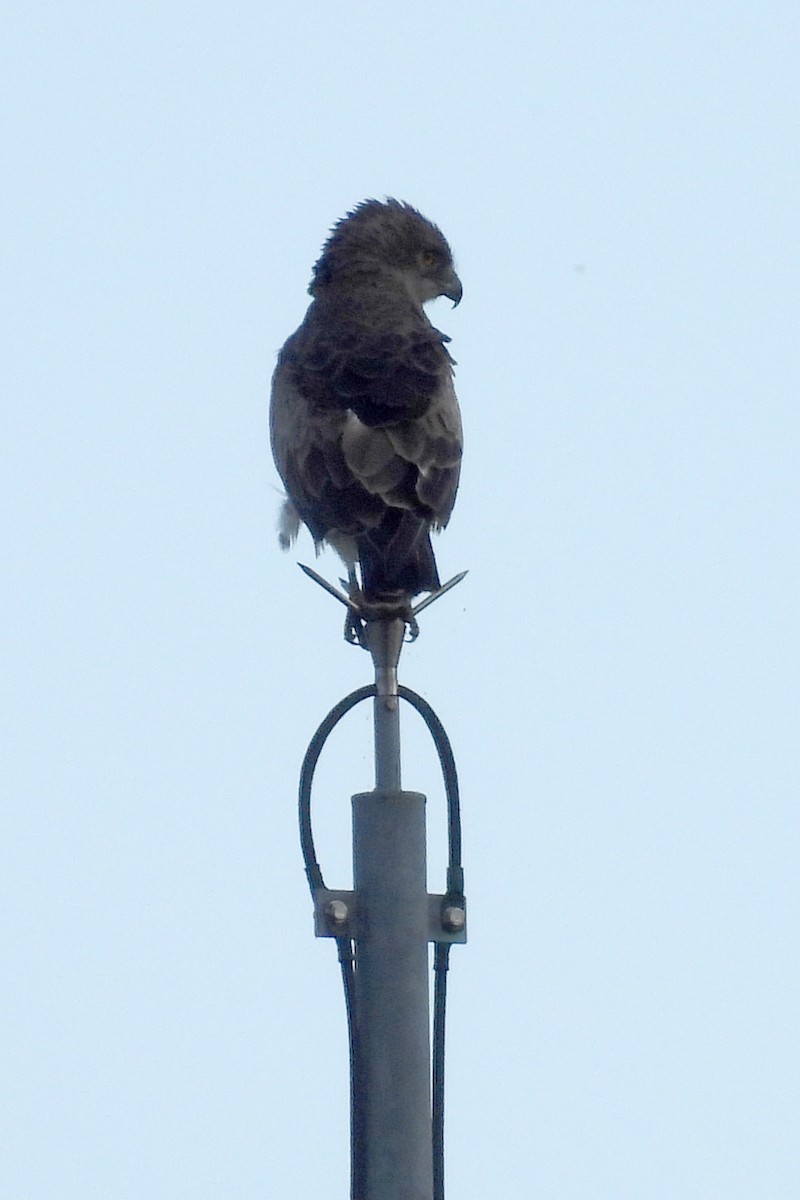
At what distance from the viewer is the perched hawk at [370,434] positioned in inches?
271

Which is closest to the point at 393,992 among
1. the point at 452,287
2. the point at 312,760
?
the point at 312,760

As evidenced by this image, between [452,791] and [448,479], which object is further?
[448,479]

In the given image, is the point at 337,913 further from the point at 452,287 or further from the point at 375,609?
the point at 452,287

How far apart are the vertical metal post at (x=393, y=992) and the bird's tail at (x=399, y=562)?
1269mm

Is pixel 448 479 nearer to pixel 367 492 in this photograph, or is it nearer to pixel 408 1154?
pixel 367 492

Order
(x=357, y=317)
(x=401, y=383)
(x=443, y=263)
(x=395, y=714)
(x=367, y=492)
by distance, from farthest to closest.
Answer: (x=443, y=263) → (x=357, y=317) → (x=401, y=383) → (x=367, y=492) → (x=395, y=714)

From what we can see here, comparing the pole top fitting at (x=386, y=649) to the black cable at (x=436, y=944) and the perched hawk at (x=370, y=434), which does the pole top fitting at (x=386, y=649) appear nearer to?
the black cable at (x=436, y=944)

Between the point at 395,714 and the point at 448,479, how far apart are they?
7.45 feet

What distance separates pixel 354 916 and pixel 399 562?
1.84 m

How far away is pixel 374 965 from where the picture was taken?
4.94 metres

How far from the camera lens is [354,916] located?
500 cm

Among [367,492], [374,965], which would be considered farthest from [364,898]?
[367,492]

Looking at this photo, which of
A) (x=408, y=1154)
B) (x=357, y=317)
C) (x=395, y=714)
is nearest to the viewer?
(x=408, y=1154)

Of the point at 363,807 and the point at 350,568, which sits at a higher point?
the point at 350,568
